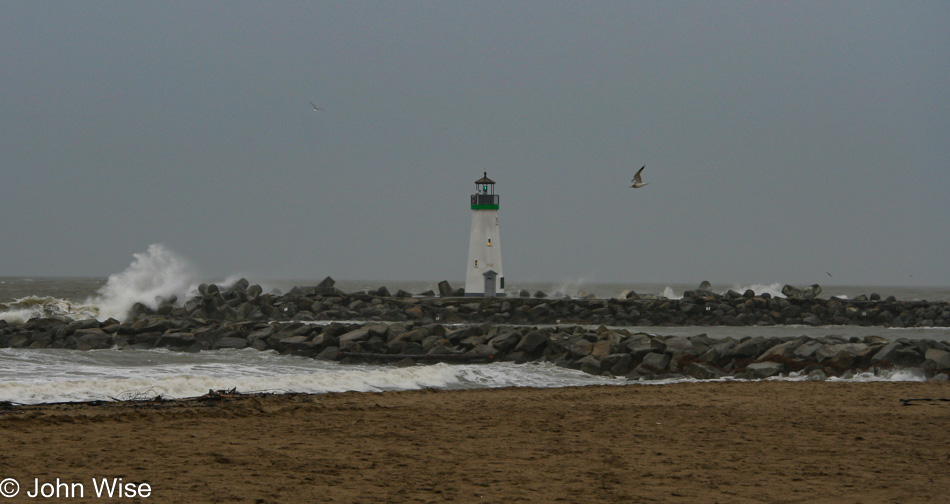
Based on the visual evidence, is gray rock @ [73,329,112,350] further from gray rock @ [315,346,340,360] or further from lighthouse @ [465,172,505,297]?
lighthouse @ [465,172,505,297]

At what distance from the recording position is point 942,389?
12.4 m

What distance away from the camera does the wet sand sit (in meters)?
6.19

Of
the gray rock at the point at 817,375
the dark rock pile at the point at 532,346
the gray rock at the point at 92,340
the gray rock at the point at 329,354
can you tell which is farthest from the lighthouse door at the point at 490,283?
the gray rock at the point at 817,375

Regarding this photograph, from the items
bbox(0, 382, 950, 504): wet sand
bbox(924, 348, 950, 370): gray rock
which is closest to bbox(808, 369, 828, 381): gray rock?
bbox(924, 348, 950, 370): gray rock

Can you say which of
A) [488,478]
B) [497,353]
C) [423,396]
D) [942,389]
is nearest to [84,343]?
[497,353]

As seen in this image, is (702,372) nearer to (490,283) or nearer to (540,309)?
(540,309)

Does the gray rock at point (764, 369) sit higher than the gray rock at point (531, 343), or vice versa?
the gray rock at point (531, 343)

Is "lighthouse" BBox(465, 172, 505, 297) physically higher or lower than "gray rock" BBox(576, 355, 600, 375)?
higher

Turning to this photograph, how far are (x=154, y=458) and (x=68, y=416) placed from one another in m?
2.41

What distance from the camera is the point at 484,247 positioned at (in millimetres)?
29531

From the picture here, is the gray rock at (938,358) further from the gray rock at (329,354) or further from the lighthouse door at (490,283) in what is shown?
the lighthouse door at (490,283)

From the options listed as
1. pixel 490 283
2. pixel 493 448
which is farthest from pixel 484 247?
pixel 493 448

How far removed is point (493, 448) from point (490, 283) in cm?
2194

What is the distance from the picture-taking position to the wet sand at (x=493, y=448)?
6.19 m
